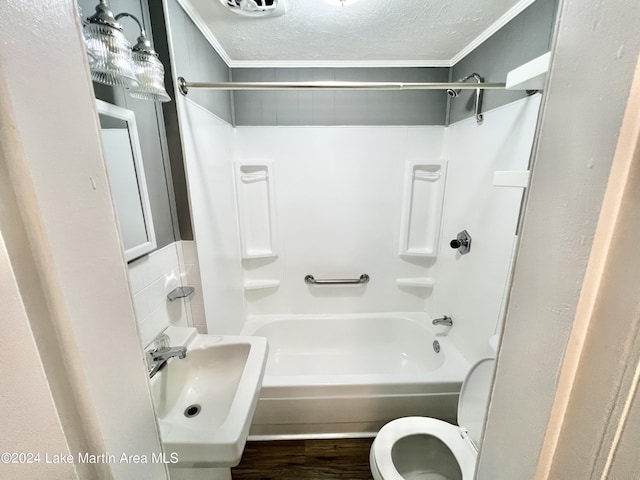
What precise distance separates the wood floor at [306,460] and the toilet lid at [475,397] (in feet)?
1.99

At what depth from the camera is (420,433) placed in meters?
1.21

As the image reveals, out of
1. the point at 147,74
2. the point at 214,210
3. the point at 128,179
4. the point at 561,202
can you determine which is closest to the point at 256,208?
the point at 214,210

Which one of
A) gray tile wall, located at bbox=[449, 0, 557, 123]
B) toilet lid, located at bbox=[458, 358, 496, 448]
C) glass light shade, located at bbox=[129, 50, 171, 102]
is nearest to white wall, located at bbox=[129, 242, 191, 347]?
glass light shade, located at bbox=[129, 50, 171, 102]

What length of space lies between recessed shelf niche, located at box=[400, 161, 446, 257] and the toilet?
3.46 ft

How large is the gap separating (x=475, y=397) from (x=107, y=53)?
1.89 metres

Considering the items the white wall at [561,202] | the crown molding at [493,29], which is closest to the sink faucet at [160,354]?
the white wall at [561,202]

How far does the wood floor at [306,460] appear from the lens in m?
1.39

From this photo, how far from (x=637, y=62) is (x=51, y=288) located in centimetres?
67

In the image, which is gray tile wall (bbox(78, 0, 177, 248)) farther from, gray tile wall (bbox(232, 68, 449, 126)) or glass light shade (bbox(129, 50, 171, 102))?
gray tile wall (bbox(232, 68, 449, 126))

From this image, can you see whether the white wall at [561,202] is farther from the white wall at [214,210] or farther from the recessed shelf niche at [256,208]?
the recessed shelf niche at [256,208]

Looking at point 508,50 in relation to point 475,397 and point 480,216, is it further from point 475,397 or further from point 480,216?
point 475,397

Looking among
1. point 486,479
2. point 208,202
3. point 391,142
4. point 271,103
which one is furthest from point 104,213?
point 391,142

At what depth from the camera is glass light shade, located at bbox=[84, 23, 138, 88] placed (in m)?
0.68

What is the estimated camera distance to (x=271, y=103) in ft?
6.20
